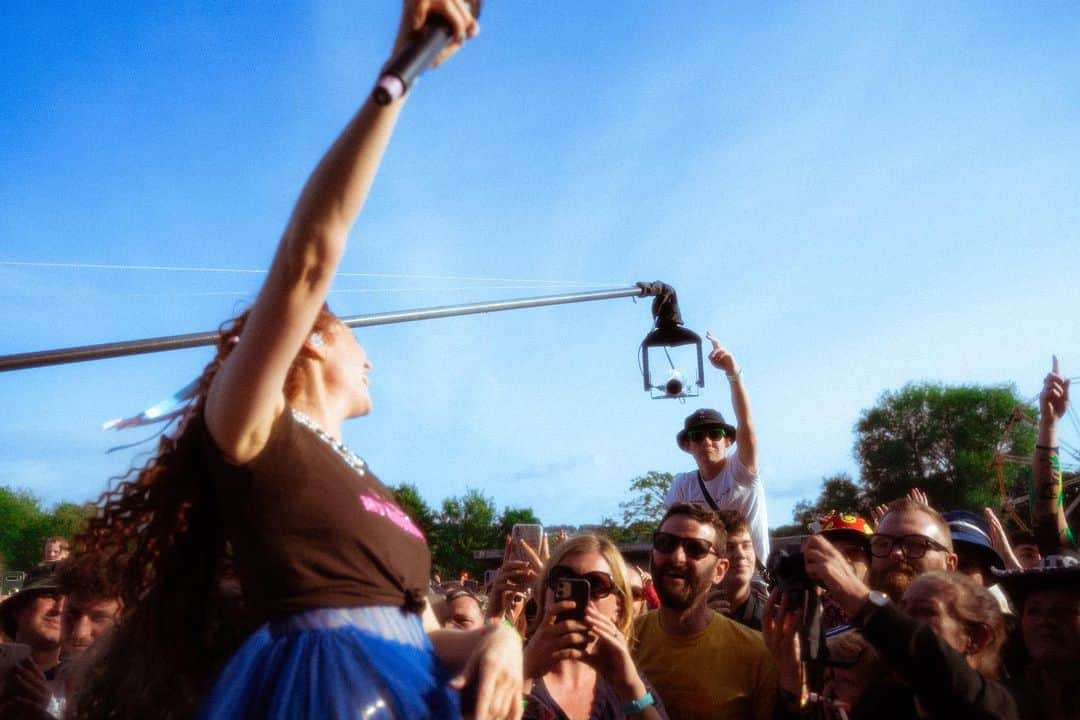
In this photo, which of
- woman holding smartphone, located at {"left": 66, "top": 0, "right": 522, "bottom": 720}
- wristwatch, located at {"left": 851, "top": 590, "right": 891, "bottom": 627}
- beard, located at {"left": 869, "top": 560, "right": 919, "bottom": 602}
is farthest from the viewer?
beard, located at {"left": 869, "top": 560, "right": 919, "bottom": 602}

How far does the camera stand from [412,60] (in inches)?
53.6

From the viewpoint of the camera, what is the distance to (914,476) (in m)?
51.4

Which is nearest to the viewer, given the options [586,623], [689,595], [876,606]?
[876,606]

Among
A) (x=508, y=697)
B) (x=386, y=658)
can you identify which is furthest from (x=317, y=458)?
(x=508, y=697)

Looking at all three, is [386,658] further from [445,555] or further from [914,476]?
[445,555]

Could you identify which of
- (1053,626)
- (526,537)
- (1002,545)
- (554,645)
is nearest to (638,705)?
(554,645)

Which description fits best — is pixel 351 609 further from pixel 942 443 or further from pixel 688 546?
pixel 942 443

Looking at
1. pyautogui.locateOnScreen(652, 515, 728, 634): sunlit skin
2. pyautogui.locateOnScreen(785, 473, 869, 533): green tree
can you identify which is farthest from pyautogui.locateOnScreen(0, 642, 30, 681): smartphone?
pyautogui.locateOnScreen(785, 473, 869, 533): green tree

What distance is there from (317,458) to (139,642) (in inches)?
24.3

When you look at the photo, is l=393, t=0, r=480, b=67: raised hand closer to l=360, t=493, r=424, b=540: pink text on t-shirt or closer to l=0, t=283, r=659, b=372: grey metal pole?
l=360, t=493, r=424, b=540: pink text on t-shirt

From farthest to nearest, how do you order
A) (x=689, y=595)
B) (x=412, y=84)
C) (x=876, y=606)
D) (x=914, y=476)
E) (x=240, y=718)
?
(x=914, y=476) < (x=689, y=595) < (x=876, y=606) < (x=240, y=718) < (x=412, y=84)

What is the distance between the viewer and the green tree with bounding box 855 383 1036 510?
163 feet

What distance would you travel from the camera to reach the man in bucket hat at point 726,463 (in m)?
5.79

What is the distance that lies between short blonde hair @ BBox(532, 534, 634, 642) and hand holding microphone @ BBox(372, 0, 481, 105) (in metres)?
2.81
